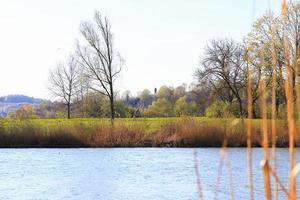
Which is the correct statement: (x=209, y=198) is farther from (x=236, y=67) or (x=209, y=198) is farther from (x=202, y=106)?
(x=202, y=106)

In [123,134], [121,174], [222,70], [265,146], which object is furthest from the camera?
[222,70]

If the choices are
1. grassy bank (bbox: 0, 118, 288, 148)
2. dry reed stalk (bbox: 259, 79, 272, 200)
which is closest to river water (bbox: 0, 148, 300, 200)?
grassy bank (bbox: 0, 118, 288, 148)

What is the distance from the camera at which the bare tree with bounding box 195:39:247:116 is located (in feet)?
114

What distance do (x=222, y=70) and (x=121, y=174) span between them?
21738 mm

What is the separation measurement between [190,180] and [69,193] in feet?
A: 9.22

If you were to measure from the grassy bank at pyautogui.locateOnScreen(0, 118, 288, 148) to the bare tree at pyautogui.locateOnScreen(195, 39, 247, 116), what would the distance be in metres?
11.8

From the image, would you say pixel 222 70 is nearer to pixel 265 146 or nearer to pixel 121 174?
pixel 121 174

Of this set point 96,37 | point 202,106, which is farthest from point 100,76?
point 202,106

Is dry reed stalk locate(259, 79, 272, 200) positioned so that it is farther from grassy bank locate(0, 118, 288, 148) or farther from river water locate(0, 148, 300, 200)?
grassy bank locate(0, 118, 288, 148)

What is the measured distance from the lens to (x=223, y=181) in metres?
12.1

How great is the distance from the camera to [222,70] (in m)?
34.6

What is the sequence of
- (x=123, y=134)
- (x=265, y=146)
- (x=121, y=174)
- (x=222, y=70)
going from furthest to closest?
(x=222, y=70) → (x=123, y=134) → (x=121, y=174) → (x=265, y=146)

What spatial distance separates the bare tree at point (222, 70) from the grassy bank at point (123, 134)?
1180 cm

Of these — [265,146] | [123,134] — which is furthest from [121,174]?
[265,146]
